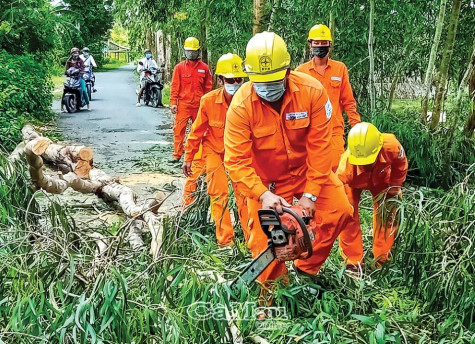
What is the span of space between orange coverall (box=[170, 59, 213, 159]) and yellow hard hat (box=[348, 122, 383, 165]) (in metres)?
4.42

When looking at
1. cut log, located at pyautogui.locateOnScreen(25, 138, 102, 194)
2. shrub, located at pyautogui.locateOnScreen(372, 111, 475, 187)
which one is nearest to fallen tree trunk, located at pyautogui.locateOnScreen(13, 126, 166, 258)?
cut log, located at pyautogui.locateOnScreen(25, 138, 102, 194)

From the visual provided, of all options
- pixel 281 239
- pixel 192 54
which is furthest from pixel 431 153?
pixel 281 239

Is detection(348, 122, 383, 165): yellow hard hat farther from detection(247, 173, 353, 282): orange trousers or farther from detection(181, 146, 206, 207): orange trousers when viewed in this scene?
detection(181, 146, 206, 207): orange trousers

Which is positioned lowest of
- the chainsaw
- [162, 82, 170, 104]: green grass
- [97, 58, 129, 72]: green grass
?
[97, 58, 129, 72]: green grass

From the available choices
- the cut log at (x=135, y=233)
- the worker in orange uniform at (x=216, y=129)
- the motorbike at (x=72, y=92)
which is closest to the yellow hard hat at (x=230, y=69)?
the worker in orange uniform at (x=216, y=129)

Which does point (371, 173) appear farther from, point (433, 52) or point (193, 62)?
point (193, 62)

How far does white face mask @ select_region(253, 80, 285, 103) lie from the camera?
3803 millimetres

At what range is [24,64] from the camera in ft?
43.3

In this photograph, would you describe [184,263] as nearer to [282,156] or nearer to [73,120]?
[282,156]

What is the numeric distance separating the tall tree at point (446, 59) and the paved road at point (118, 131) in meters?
4.30

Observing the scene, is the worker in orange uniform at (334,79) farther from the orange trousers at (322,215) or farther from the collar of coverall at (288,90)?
the collar of coverall at (288,90)

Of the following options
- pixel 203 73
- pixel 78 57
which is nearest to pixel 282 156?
pixel 203 73

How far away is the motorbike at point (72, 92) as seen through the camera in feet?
50.9

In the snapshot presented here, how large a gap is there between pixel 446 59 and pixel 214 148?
4096mm
